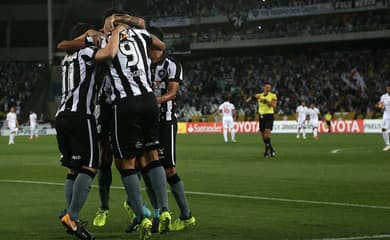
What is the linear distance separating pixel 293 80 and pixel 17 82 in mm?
24684

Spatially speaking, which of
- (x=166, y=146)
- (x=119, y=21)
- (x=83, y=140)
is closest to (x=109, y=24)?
(x=119, y=21)

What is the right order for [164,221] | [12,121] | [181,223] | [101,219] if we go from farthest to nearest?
[12,121], [101,219], [181,223], [164,221]

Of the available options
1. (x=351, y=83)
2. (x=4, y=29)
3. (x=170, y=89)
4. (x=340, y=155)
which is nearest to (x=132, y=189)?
(x=170, y=89)

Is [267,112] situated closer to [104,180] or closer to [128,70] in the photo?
Answer: [104,180]

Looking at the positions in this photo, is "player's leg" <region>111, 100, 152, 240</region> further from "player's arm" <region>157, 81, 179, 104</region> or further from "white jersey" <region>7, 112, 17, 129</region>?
"white jersey" <region>7, 112, 17, 129</region>

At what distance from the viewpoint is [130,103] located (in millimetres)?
8805

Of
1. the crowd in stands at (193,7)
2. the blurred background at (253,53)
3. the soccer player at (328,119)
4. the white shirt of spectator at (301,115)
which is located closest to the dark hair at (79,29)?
the white shirt of spectator at (301,115)

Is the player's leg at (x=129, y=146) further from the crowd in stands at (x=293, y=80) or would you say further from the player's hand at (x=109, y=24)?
the crowd in stands at (x=293, y=80)

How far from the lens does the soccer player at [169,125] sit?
1015 cm

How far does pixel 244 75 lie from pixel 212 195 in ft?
186

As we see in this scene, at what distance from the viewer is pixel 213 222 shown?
10688 mm

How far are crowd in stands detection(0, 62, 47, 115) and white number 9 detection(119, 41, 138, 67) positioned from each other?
207 feet

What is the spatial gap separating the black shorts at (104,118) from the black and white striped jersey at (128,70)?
1.16ft

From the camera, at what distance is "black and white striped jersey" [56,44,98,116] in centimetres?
913
